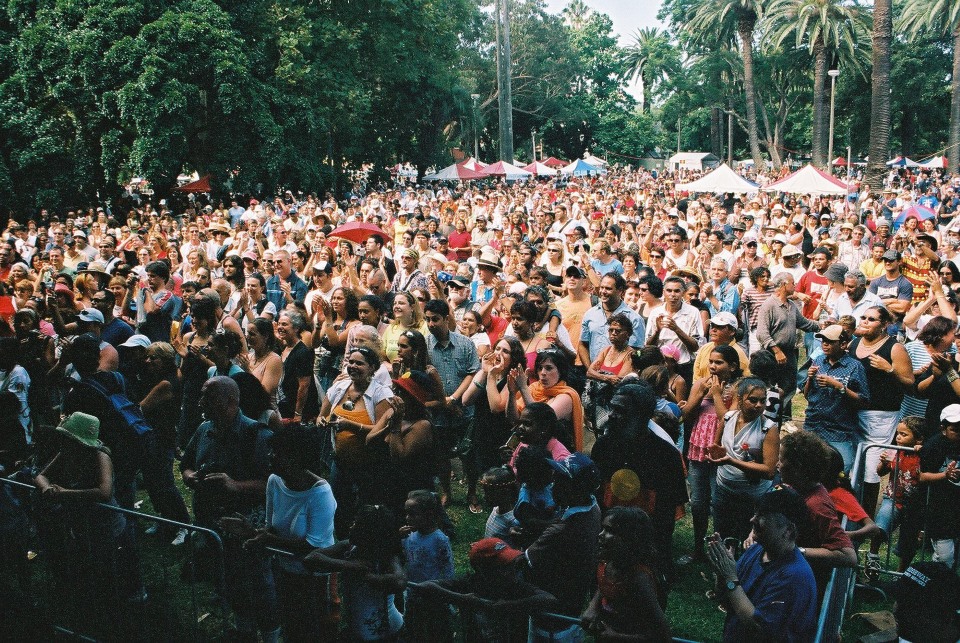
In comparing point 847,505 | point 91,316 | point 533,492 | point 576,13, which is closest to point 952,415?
point 847,505

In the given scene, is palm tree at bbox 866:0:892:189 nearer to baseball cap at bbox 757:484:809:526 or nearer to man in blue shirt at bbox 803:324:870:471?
man in blue shirt at bbox 803:324:870:471

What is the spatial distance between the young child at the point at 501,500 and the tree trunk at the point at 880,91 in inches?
843

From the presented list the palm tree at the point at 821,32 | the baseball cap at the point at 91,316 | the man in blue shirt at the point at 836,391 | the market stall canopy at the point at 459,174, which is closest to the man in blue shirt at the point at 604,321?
the man in blue shirt at the point at 836,391

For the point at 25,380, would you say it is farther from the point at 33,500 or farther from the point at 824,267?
the point at 824,267

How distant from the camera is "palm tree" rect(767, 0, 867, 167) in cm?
3962

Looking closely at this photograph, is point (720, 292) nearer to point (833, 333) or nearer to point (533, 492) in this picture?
point (833, 333)

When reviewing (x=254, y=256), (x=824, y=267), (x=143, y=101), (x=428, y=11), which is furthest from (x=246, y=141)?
(x=824, y=267)

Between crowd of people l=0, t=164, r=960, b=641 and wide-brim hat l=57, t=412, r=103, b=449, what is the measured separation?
0.01 metres

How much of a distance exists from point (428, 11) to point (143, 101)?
14144 mm

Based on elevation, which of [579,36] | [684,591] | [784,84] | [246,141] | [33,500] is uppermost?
[579,36]

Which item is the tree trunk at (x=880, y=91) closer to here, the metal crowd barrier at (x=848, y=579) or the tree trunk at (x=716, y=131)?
the metal crowd barrier at (x=848, y=579)

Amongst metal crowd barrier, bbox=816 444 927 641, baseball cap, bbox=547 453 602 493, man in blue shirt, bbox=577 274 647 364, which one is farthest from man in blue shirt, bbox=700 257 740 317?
baseball cap, bbox=547 453 602 493

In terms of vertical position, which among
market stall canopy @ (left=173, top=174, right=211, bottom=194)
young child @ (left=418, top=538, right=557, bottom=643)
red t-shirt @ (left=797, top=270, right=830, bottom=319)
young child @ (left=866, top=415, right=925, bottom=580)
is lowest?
→ young child @ (left=866, top=415, right=925, bottom=580)

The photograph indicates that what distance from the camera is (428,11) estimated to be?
3256 cm
